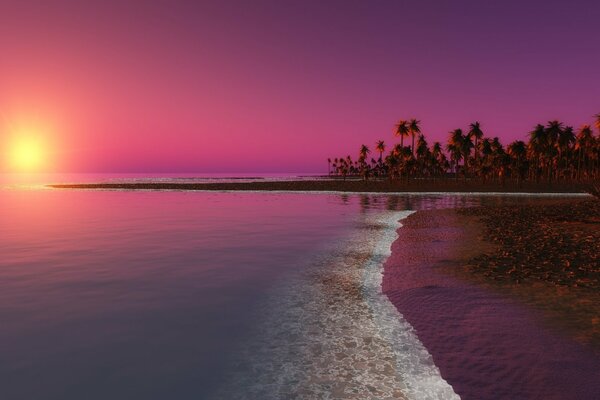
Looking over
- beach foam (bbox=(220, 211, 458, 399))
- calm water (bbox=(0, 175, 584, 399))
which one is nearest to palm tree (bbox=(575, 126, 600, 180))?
calm water (bbox=(0, 175, 584, 399))

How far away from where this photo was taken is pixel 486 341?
9070 millimetres

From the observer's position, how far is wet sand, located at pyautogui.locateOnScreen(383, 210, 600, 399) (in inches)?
283

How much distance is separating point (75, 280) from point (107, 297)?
122 inches

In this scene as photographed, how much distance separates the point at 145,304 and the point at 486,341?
901 centimetres

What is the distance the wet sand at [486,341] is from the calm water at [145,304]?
2969 mm

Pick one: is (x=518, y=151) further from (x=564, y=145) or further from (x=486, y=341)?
(x=486, y=341)

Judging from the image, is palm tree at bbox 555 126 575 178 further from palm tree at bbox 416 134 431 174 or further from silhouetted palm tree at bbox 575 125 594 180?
palm tree at bbox 416 134 431 174

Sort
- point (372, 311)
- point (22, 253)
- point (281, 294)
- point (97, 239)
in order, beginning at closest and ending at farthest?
point (372, 311) → point (281, 294) → point (22, 253) → point (97, 239)

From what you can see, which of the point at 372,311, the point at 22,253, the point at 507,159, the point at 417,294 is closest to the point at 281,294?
the point at 372,311

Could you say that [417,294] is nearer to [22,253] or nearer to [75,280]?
[75,280]

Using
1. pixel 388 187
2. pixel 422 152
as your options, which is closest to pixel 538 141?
pixel 422 152

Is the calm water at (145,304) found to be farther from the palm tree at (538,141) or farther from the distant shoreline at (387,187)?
the palm tree at (538,141)

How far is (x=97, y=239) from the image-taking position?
25781 mm

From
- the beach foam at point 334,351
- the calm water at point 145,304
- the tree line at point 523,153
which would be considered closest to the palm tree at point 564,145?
the tree line at point 523,153
